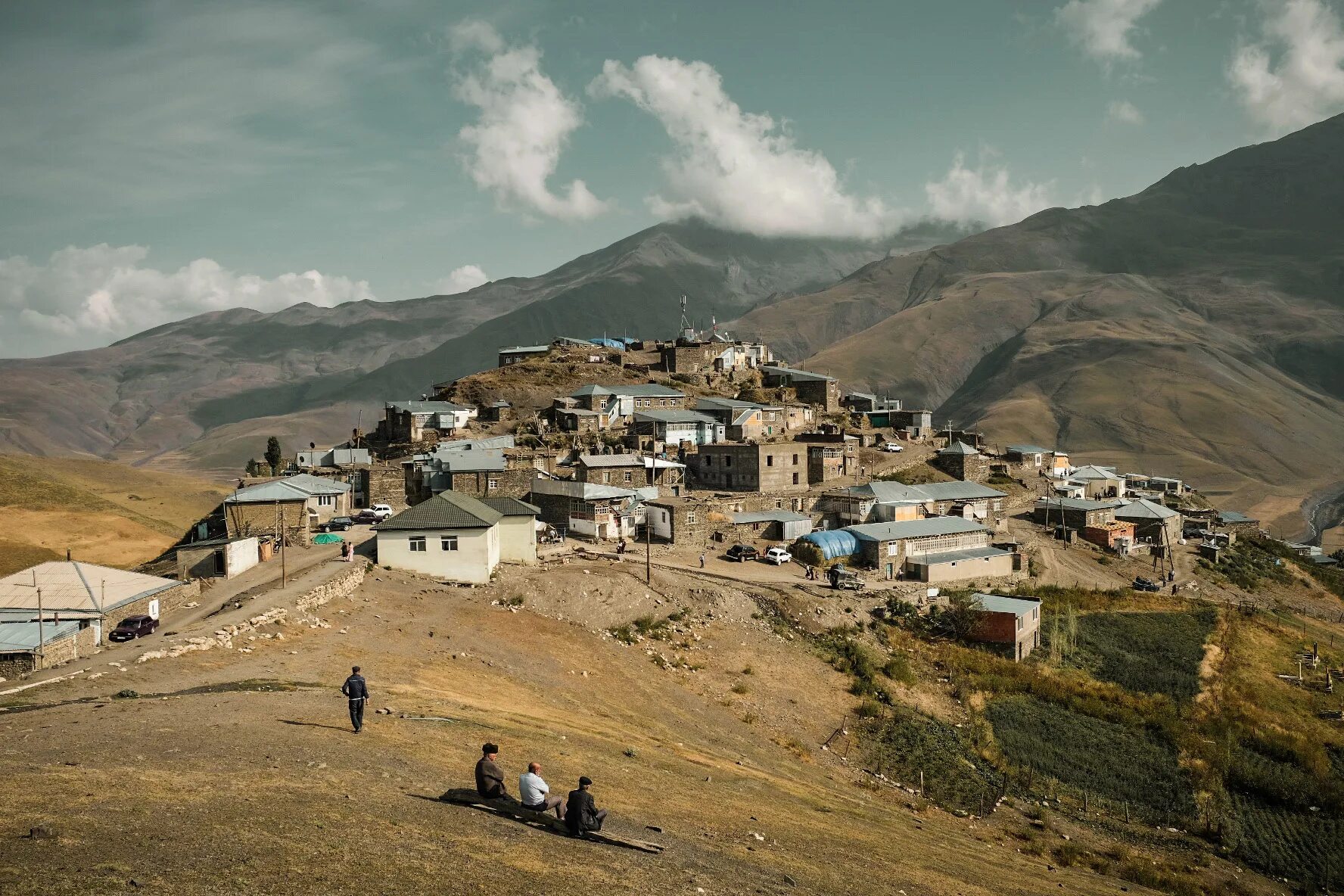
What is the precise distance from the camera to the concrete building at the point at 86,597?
2745 cm

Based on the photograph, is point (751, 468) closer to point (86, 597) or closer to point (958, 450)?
point (958, 450)

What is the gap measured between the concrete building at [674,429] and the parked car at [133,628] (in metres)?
44.2

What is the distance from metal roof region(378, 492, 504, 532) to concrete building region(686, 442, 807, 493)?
1053 inches

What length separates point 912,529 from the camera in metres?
56.5

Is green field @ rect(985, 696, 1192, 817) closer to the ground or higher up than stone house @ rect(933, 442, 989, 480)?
closer to the ground

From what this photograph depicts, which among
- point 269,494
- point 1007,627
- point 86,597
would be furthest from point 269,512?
point 1007,627

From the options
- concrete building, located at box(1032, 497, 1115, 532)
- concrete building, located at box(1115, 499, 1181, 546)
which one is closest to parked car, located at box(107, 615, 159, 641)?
concrete building, located at box(1032, 497, 1115, 532)

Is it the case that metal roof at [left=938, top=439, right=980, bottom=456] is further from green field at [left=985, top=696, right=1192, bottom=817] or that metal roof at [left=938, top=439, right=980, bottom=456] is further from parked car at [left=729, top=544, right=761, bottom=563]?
green field at [left=985, top=696, right=1192, bottom=817]

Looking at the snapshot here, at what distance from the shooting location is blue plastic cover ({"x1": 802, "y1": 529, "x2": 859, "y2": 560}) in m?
53.9

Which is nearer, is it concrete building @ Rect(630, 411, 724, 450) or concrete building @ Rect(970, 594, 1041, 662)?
concrete building @ Rect(970, 594, 1041, 662)

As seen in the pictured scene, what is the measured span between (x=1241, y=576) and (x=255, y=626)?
71579 mm

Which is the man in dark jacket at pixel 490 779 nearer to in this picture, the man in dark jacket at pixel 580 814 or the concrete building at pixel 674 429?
the man in dark jacket at pixel 580 814

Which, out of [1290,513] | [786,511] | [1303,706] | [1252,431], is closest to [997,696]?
[1303,706]

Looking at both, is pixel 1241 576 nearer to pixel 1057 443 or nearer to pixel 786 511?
pixel 786 511
